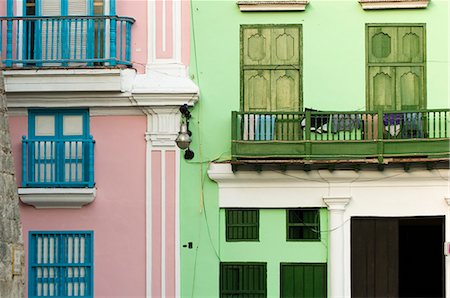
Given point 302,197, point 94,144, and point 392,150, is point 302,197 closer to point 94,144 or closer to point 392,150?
point 392,150

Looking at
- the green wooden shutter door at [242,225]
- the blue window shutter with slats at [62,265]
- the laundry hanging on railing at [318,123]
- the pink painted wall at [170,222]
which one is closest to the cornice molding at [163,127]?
the pink painted wall at [170,222]

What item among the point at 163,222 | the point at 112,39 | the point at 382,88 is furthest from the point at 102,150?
the point at 382,88

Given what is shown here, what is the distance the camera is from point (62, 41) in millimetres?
19094

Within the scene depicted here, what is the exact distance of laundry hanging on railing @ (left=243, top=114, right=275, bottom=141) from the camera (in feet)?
62.4

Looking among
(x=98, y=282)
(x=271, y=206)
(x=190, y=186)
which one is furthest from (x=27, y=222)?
(x=271, y=206)

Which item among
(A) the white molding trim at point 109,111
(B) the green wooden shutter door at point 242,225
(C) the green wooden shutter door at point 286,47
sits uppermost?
(C) the green wooden shutter door at point 286,47

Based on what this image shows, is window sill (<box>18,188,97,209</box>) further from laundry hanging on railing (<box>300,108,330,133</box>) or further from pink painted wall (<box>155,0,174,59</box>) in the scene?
laundry hanging on railing (<box>300,108,330,133</box>)

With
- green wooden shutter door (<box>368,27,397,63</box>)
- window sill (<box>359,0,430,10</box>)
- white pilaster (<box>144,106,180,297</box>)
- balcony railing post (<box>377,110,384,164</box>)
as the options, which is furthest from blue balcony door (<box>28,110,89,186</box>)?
window sill (<box>359,0,430,10</box>)

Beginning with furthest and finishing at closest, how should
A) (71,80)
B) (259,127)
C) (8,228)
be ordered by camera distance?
(259,127)
(71,80)
(8,228)

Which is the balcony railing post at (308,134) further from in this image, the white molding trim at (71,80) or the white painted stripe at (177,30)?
the white molding trim at (71,80)

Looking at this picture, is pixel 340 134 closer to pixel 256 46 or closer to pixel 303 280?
pixel 256 46

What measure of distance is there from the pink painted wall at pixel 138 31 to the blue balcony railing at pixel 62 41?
6.3 inches

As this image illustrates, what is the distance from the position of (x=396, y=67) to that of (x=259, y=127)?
2682 millimetres

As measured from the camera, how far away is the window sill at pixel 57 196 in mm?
18844
